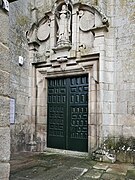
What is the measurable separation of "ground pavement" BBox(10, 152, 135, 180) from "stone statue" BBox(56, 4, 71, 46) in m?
2.74

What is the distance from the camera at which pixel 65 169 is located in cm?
346

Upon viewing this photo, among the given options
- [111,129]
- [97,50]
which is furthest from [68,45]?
[111,129]

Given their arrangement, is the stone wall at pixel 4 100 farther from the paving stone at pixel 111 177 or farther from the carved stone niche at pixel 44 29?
the carved stone niche at pixel 44 29

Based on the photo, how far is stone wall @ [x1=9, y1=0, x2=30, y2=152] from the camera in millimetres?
4582

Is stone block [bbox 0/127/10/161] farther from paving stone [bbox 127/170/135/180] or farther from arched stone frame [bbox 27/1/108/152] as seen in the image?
arched stone frame [bbox 27/1/108/152]

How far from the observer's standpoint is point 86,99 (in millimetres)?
4758

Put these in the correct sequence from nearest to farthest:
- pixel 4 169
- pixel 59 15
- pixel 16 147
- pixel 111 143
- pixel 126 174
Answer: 1. pixel 4 169
2. pixel 126 174
3. pixel 111 143
4. pixel 16 147
5. pixel 59 15

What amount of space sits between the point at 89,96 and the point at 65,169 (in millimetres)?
1778

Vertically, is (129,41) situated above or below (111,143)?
above

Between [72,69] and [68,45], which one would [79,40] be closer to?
[68,45]

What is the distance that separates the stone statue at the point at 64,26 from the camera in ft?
16.2

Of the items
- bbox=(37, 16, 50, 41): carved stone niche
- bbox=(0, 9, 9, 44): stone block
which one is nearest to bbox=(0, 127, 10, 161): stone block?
bbox=(0, 9, 9, 44): stone block

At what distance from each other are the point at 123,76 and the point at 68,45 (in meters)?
1.51

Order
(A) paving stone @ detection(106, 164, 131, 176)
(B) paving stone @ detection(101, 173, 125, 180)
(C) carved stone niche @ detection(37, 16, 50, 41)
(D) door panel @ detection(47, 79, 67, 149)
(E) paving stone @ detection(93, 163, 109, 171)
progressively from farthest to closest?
(C) carved stone niche @ detection(37, 16, 50, 41), (D) door panel @ detection(47, 79, 67, 149), (E) paving stone @ detection(93, 163, 109, 171), (A) paving stone @ detection(106, 164, 131, 176), (B) paving stone @ detection(101, 173, 125, 180)
